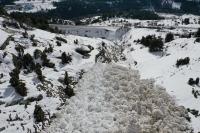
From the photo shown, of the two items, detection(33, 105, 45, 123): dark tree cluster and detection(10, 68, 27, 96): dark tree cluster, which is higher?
detection(10, 68, 27, 96): dark tree cluster

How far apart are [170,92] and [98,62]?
10.7 metres

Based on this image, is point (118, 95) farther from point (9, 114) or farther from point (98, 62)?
point (98, 62)

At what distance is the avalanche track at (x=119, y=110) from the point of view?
21.6m

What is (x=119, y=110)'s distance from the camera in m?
23.9

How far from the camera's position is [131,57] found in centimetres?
4538

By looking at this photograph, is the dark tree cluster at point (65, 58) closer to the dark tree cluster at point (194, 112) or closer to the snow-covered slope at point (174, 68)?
the snow-covered slope at point (174, 68)

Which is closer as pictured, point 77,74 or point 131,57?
point 77,74

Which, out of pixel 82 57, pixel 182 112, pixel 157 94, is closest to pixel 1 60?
pixel 82 57

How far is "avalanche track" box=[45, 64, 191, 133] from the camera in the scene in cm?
2156

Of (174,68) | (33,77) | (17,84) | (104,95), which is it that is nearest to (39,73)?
(33,77)

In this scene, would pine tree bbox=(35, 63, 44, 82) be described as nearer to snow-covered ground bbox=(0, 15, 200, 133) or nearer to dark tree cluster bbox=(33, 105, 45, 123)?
→ snow-covered ground bbox=(0, 15, 200, 133)

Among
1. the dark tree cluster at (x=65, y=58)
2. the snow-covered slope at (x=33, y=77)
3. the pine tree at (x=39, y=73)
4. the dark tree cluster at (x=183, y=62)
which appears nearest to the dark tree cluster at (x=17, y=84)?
the snow-covered slope at (x=33, y=77)

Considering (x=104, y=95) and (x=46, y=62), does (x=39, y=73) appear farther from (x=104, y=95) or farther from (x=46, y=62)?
(x=104, y=95)

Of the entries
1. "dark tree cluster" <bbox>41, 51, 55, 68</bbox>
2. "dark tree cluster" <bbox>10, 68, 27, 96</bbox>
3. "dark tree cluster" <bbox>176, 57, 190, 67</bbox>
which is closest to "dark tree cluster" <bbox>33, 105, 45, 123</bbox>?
"dark tree cluster" <bbox>10, 68, 27, 96</bbox>
